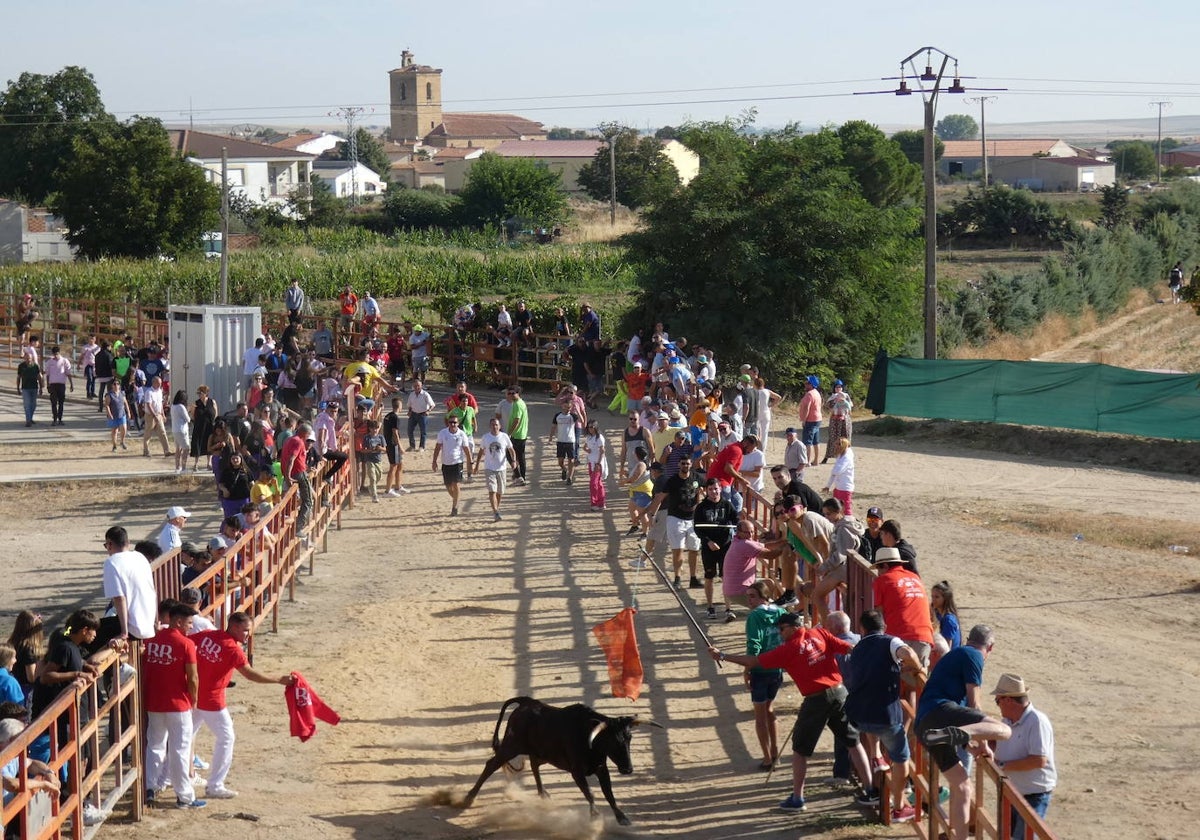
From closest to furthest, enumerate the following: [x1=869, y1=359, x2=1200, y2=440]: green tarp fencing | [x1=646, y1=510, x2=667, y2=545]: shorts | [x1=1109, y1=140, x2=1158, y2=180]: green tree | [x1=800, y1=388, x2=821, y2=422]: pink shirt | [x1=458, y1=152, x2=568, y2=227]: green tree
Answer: [x1=646, y1=510, x2=667, y2=545]: shorts < [x1=800, y1=388, x2=821, y2=422]: pink shirt < [x1=869, y1=359, x2=1200, y2=440]: green tarp fencing < [x1=458, y1=152, x2=568, y2=227]: green tree < [x1=1109, y1=140, x2=1158, y2=180]: green tree

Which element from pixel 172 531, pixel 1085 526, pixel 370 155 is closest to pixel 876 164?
pixel 1085 526

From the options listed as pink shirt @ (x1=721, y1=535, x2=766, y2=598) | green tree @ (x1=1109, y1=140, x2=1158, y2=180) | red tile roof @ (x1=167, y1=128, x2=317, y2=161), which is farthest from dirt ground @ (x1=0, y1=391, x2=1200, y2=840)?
green tree @ (x1=1109, y1=140, x2=1158, y2=180)

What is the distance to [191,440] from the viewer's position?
22.7 metres

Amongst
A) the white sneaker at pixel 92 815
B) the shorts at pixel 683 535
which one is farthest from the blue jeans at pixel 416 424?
the white sneaker at pixel 92 815

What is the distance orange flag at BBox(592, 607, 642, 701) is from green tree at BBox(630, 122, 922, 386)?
17.1 metres

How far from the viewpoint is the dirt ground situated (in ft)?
31.8

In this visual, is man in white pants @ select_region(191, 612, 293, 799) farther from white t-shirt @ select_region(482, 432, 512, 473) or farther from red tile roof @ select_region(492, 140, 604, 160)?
red tile roof @ select_region(492, 140, 604, 160)

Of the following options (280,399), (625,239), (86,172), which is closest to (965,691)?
(280,399)

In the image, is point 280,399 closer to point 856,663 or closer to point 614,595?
point 614,595

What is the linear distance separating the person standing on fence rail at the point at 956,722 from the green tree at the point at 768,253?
20.8 metres

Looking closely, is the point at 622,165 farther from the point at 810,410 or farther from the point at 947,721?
the point at 947,721

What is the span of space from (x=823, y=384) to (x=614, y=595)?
53.0 feet

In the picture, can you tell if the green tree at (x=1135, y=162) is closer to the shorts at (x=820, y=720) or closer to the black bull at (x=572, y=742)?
the shorts at (x=820, y=720)

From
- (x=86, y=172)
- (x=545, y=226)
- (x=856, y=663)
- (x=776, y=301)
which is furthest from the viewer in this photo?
(x=545, y=226)
